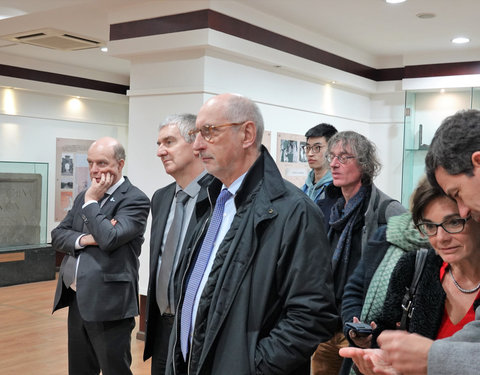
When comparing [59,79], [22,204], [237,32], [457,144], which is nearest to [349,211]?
[457,144]

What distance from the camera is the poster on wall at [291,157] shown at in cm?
626

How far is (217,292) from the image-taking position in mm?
1863

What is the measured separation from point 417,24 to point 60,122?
21.1 ft

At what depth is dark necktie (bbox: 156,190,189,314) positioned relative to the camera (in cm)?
268

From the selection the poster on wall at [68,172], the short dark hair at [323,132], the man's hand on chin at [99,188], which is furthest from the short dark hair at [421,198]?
the poster on wall at [68,172]

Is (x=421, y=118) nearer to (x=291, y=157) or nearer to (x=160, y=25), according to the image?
(x=291, y=157)

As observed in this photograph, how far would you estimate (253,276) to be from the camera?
186 cm

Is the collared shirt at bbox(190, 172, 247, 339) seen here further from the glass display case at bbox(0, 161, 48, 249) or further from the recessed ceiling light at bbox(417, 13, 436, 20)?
the glass display case at bbox(0, 161, 48, 249)

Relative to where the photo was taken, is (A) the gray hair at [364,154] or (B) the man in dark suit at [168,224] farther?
(A) the gray hair at [364,154]

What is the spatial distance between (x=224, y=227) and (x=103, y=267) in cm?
136

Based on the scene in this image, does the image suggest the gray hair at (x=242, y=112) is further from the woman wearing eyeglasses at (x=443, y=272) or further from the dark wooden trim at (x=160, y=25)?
the dark wooden trim at (x=160, y=25)

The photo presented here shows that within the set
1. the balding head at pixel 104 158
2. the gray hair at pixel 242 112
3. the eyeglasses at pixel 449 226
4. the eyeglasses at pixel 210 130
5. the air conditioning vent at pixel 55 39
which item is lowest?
the eyeglasses at pixel 449 226

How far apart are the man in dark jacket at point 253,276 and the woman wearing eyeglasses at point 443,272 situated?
0.29 metres

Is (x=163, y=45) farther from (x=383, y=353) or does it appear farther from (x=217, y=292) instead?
(x=383, y=353)
